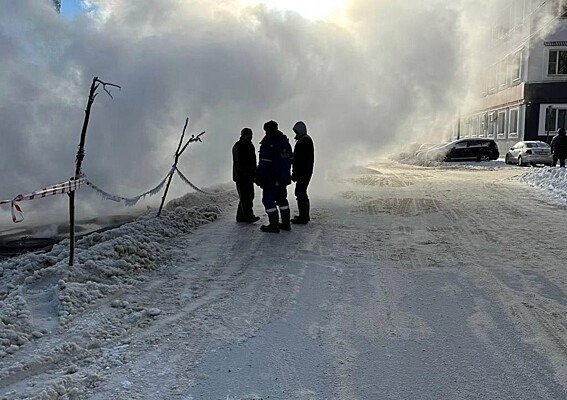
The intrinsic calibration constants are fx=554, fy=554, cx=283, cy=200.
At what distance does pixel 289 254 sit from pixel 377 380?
3.11 m

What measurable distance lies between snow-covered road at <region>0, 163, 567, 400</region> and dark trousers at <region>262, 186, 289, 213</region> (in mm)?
402

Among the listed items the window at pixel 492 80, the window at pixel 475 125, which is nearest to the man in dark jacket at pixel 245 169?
the window at pixel 492 80

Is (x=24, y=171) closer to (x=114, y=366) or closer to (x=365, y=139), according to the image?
(x=114, y=366)

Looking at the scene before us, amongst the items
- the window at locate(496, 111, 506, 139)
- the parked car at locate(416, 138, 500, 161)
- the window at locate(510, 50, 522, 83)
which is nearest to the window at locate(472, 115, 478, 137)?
the window at locate(496, 111, 506, 139)

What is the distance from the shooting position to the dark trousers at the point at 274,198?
748 centimetres

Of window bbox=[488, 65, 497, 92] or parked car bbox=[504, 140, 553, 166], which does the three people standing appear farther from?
window bbox=[488, 65, 497, 92]

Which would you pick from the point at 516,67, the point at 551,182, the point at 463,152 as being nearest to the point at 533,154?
the point at 463,152

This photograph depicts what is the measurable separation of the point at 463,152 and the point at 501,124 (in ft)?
31.2

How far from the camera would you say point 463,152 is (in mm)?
28797

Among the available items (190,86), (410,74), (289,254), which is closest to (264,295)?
(289,254)

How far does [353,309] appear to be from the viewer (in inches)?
177

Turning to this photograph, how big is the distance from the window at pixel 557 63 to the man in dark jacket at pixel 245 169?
28901mm

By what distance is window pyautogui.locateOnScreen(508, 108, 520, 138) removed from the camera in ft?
110

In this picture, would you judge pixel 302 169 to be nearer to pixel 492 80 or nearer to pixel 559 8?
pixel 559 8
